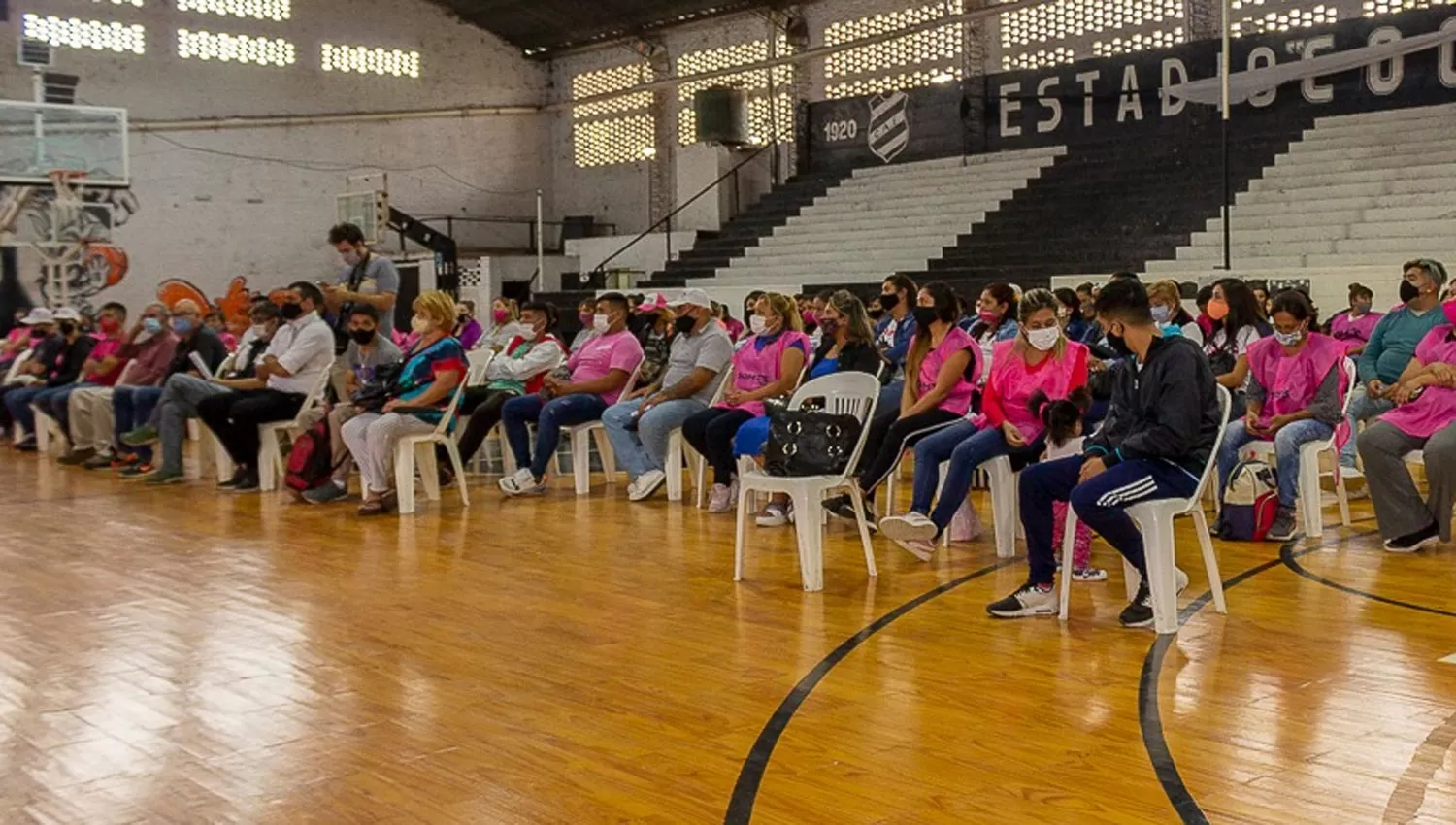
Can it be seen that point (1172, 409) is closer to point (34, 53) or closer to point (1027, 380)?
point (1027, 380)

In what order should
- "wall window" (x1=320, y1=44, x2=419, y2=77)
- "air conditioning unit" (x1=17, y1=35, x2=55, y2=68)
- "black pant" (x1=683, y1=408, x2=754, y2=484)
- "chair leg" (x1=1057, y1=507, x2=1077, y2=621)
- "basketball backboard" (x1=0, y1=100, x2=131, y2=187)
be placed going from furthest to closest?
1. "wall window" (x1=320, y1=44, x2=419, y2=77)
2. "air conditioning unit" (x1=17, y1=35, x2=55, y2=68)
3. "basketball backboard" (x1=0, y1=100, x2=131, y2=187)
4. "black pant" (x1=683, y1=408, x2=754, y2=484)
5. "chair leg" (x1=1057, y1=507, x2=1077, y2=621)

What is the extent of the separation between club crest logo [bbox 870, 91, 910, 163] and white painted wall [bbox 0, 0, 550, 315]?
6.17 meters

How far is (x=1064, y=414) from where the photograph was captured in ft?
16.6

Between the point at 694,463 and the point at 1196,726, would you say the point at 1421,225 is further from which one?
the point at 1196,726

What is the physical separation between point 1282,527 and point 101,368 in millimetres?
7795

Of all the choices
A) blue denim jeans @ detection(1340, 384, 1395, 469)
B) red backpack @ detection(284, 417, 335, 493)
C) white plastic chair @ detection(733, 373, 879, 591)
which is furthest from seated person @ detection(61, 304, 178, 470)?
blue denim jeans @ detection(1340, 384, 1395, 469)

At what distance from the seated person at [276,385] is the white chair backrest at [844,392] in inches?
119

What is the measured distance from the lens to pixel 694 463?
765cm

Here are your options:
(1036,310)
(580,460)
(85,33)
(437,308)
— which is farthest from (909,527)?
(85,33)

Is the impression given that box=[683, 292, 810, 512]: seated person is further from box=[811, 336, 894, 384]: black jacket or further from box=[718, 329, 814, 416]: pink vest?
box=[811, 336, 894, 384]: black jacket

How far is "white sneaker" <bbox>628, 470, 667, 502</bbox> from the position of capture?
7.51 metres

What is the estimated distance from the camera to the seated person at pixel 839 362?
252 inches

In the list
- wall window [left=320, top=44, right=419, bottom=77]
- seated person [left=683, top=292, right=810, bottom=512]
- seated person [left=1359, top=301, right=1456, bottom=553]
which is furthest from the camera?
wall window [left=320, top=44, right=419, bottom=77]

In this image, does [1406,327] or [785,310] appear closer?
[1406,327]
